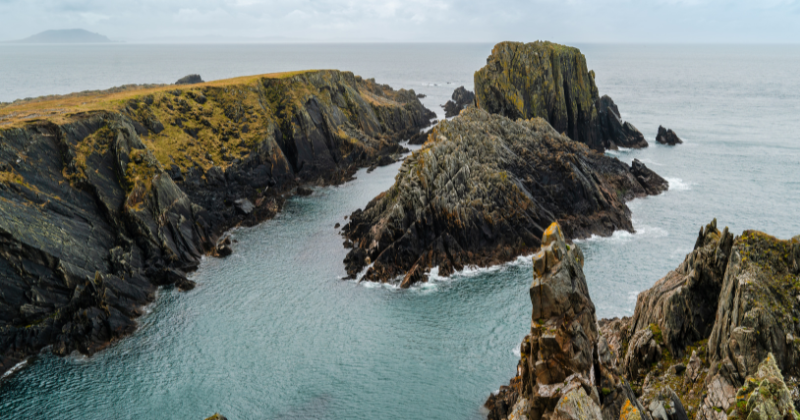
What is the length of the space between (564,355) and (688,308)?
9.47m

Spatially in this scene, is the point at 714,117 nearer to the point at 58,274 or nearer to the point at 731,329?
the point at 731,329

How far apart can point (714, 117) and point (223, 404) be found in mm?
153999

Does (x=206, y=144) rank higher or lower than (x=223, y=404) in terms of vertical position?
higher

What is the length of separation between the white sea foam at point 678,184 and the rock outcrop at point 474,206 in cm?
1181

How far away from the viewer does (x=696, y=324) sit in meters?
24.5

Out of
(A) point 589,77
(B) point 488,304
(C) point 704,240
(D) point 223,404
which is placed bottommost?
(D) point 223,404

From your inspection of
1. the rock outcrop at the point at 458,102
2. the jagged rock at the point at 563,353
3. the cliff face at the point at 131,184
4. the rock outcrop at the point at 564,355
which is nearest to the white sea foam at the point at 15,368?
the cliff face at the point at 131,184

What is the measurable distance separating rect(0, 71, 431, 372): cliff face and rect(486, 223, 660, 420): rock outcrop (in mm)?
39448

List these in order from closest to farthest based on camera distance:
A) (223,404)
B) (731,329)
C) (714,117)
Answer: (731,329) → (223,404) → (714,117)

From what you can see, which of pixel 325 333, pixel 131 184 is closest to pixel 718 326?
pixel 325 333

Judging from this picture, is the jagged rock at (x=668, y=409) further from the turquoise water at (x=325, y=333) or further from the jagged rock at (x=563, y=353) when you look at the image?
the turquoise water at (x=325, y=333)

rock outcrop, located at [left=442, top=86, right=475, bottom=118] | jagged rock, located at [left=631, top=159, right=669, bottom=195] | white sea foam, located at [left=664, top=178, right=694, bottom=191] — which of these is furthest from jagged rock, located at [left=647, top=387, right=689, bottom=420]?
rock outcrop, located at [left=442, top=86, right=475, bottom=118]

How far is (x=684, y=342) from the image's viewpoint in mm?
24672

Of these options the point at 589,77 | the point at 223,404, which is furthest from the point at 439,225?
the point at 589,77
